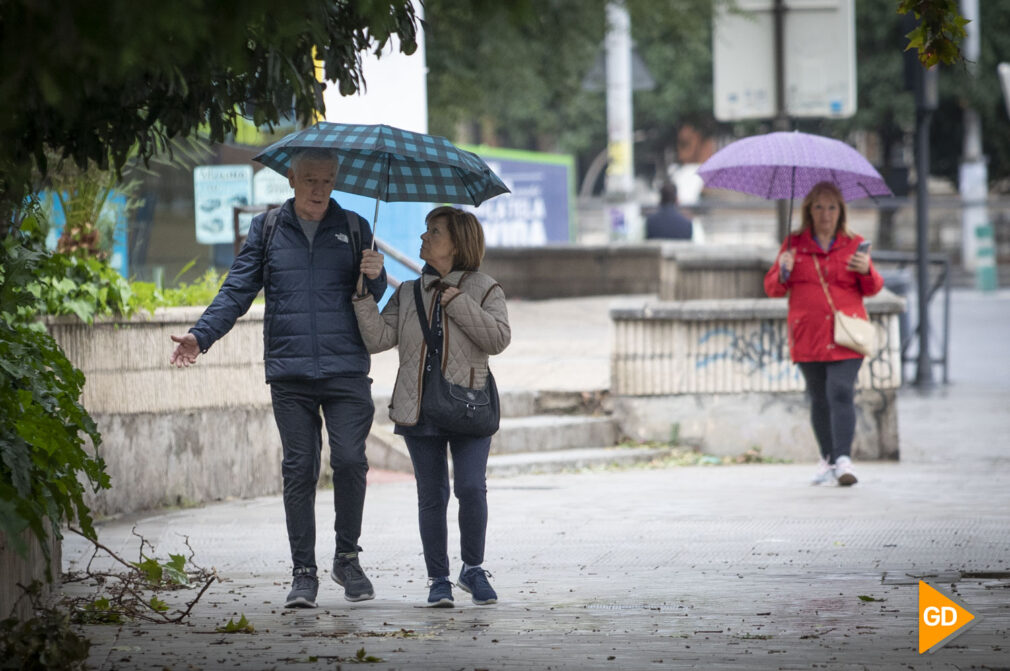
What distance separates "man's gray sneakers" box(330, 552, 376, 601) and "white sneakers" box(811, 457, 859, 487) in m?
3.85

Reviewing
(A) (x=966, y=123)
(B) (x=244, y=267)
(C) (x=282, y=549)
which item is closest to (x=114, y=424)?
(C) (x=282, y=549)

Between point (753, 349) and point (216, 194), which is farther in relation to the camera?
point (216, 194)

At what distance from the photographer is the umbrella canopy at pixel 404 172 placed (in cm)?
578

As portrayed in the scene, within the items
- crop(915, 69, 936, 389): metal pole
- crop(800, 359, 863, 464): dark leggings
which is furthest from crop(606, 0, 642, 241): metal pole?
crop(800, 359, 863, 464): dark leggings

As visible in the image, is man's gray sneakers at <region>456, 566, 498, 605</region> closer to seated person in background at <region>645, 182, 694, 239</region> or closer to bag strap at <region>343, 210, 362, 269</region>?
bag strap at <region>343, 210, 362, 269</region>

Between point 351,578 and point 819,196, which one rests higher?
point 819,196

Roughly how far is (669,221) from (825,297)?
33.1 ft

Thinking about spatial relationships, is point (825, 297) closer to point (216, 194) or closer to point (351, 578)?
point (351, 578)

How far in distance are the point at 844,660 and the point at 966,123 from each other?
41.9m

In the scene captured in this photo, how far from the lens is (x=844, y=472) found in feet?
28.8

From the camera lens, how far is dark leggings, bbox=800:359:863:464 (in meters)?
8.82

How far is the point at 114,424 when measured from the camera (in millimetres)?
8023

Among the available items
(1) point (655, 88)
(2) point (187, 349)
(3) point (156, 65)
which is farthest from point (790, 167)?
(1) point (655, 88)

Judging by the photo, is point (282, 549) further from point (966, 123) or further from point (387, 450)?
point (966, 123)
